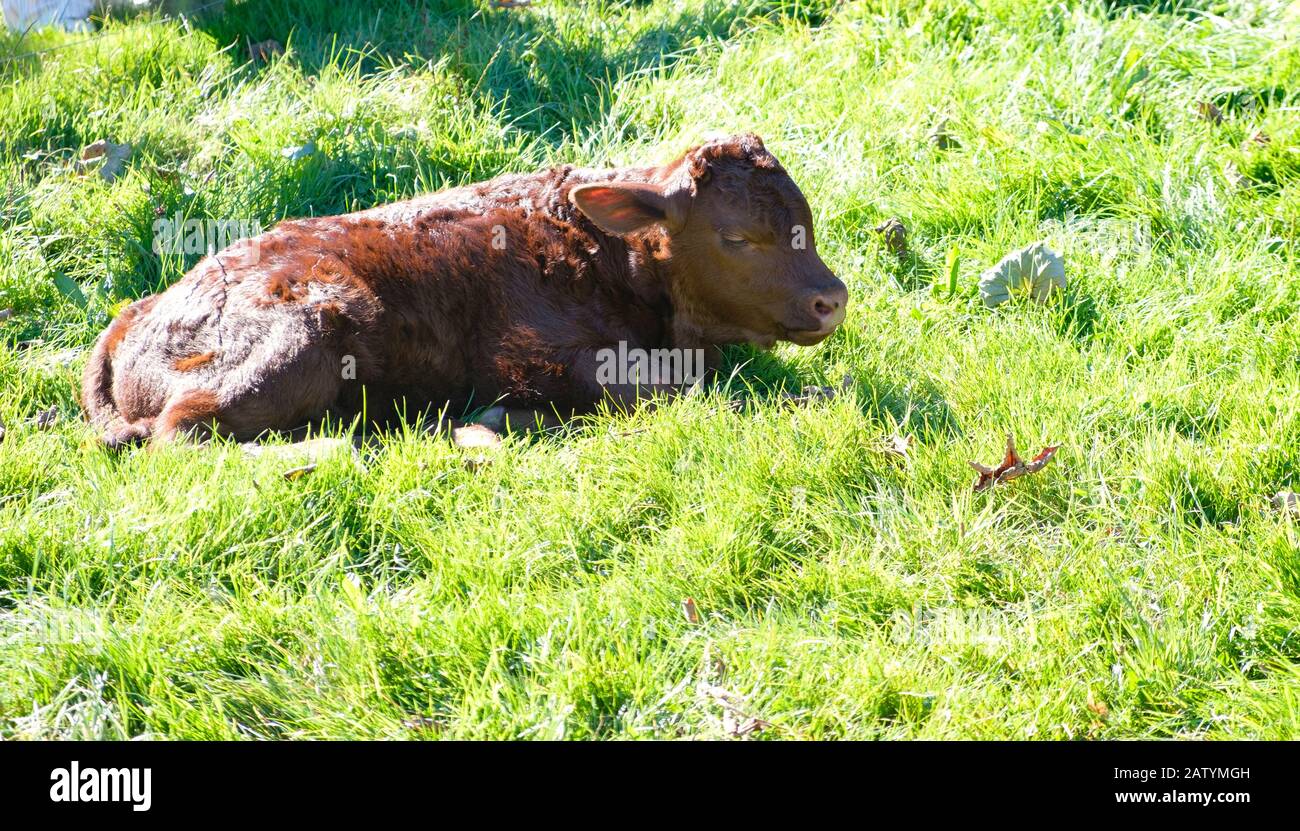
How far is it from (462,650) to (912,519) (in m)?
1.69

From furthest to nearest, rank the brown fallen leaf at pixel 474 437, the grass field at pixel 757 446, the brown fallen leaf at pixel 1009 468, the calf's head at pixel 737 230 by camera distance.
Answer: the calf's head at pixel 737 230, the brown fallen leaf at pixel 474 437, the brown fallen leaf at pixel 1009 468, the grass field at pixel 757 446

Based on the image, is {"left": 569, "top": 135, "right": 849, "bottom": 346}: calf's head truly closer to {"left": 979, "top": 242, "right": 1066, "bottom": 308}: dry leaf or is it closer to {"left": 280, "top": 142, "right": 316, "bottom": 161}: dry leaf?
{"left": 979, "top": 242, "right": 1066, "bottom": 308}: dry leaf

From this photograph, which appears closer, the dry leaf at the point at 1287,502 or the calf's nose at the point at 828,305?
the dry leaf at the point at 1287,502

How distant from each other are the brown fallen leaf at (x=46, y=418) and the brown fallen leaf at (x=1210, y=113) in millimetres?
6166

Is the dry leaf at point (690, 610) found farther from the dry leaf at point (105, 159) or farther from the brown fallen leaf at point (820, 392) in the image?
the dry leaf at point (105, 159)

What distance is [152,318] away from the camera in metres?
5.75

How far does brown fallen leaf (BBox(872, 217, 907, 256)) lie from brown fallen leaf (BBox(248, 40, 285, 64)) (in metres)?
4.32

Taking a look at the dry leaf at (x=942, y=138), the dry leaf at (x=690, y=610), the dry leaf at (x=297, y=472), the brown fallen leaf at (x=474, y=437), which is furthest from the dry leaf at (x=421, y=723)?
the dry leaf at (x=942, y=138)

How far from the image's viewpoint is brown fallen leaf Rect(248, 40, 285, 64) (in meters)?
8.56

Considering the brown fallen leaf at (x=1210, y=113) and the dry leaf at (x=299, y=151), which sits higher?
the brown fallen leaf at (x=1210, y=113)

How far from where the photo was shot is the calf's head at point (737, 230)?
604 cm

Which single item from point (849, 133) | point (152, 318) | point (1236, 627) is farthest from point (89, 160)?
point (1236, 627)

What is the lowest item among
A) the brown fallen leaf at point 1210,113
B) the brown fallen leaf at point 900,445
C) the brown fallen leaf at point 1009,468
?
the brown fallen leaf at point 900,445

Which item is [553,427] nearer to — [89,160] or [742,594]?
[742,594]
